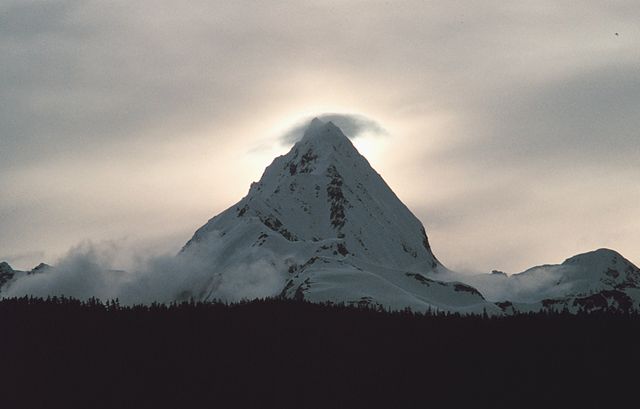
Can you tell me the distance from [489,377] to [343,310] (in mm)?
13868

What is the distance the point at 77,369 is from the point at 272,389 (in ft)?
31.8

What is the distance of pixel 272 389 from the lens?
5219 centimetres

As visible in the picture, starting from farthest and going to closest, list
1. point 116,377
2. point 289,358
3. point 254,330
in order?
point 254,330, point 289,358, point 116,377

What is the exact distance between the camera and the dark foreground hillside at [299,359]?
51.3 meters

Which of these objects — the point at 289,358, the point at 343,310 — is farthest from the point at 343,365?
the point at 343,310

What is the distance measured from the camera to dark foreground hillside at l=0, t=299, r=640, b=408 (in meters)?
51.3

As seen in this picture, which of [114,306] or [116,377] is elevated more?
[114,306]

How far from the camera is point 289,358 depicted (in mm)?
56031

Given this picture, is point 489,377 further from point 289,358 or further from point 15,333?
point 15,333

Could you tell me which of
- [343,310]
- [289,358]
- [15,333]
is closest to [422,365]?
[289,358]

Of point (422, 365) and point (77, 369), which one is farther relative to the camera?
point (422, 365)

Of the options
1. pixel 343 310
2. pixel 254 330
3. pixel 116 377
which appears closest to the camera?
pixel 116 377

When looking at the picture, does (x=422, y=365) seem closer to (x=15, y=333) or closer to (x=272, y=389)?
(x=272, y=389)

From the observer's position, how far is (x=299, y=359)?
55.8 m
